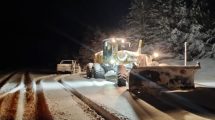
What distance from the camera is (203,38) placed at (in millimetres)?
30922

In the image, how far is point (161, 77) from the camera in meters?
17.4

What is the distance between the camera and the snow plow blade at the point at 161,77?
1728 cm

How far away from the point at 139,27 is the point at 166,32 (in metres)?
5.51

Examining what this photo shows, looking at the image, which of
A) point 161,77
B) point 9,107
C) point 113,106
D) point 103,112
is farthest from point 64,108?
point 161,77

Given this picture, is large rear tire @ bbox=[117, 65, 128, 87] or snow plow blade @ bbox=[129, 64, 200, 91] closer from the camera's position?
snow plow blade @ bbox=[129, 64, 200, 91]

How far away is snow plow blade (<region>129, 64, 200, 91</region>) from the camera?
17.3m

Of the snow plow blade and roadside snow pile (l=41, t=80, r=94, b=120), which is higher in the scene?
the snow plow blade

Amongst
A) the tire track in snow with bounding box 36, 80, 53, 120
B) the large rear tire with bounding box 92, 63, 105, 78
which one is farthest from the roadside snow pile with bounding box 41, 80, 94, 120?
the large rear tire with bounding box 92, 63, 105, 78

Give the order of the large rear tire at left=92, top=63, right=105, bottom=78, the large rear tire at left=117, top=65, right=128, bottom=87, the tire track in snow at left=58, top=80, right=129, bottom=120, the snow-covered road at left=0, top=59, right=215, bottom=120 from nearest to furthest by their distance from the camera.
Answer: the tire track in snow at left=58, top=80, right=129, bottom=120 → the snow-covered road at left=0, top=59, right=215, bottom=120 → the large rear tire at left=117, top=65, right=128, bottom=87 → the large rear tire at left=92, top=63, right=105, bottom=78

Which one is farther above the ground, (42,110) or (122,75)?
(122,75)

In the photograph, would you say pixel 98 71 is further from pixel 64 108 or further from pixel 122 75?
pixel 64 108

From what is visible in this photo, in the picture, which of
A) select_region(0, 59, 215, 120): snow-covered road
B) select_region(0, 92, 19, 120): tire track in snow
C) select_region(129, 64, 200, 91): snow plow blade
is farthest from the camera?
select_region(129, 64, 200, 91): snow plow blade

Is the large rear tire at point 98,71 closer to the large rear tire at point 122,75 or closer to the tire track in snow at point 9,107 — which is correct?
the large rear tire at point 122,75

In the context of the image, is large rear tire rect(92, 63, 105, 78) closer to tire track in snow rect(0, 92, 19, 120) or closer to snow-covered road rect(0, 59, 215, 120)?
snow-covered road rect(0, 59, 215, 120)
